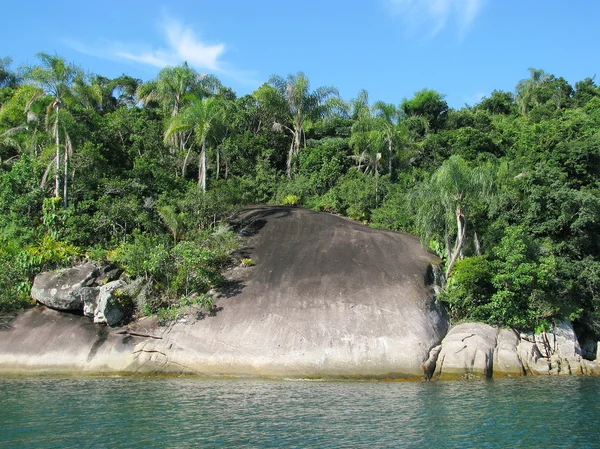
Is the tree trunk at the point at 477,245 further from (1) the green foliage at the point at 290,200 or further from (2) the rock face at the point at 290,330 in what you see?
(1) the green foliage at the point at 290,200

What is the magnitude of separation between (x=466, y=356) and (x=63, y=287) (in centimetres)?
1849

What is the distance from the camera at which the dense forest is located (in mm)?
26141

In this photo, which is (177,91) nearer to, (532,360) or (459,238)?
(459,238)

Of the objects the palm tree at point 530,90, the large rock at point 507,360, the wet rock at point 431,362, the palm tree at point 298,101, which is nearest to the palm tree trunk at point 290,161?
the palm tree at point 298,101

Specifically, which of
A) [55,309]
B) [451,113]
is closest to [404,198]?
[55,309]

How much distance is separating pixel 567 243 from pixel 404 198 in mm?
9596

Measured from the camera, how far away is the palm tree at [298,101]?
41875mm

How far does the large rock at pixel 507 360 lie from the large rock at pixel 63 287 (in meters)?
18.8

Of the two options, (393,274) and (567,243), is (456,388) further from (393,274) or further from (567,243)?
(567,243)

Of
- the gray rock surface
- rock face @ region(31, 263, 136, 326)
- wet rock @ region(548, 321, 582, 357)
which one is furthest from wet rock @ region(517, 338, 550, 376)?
the gray rock surface

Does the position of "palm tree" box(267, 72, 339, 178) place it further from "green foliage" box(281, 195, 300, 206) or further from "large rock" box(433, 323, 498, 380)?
"large rock" box(433, 323, 498, 380)

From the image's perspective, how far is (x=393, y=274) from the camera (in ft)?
86.0

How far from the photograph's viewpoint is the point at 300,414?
49.9 feet

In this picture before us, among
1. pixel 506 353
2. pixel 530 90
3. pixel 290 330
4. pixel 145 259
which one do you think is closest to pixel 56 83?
pixel 145 259
